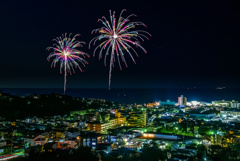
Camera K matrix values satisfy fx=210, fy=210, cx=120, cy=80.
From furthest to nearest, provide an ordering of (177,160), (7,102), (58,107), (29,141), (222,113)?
(222,113) < (58,107) < (7,102) < (29,141) < (177,160)

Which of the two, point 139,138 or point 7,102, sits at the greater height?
point 7,102

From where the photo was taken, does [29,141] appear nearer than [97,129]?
Yes

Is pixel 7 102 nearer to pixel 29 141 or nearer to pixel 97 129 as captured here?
pixel 97 129

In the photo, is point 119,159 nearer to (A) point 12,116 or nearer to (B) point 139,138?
(B) point 139,138

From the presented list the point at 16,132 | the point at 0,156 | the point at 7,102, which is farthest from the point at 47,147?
the point at 7,102

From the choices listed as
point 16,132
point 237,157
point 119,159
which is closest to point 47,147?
point 119,159

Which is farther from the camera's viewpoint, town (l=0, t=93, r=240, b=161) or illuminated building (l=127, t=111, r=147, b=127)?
illuminated building (l=127, t=111, r=147, b=127)

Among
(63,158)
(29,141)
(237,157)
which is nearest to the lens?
(63,158)

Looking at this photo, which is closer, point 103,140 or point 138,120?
point 103,140

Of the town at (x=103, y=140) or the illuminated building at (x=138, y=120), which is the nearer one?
the town at (x=103, y=140)
